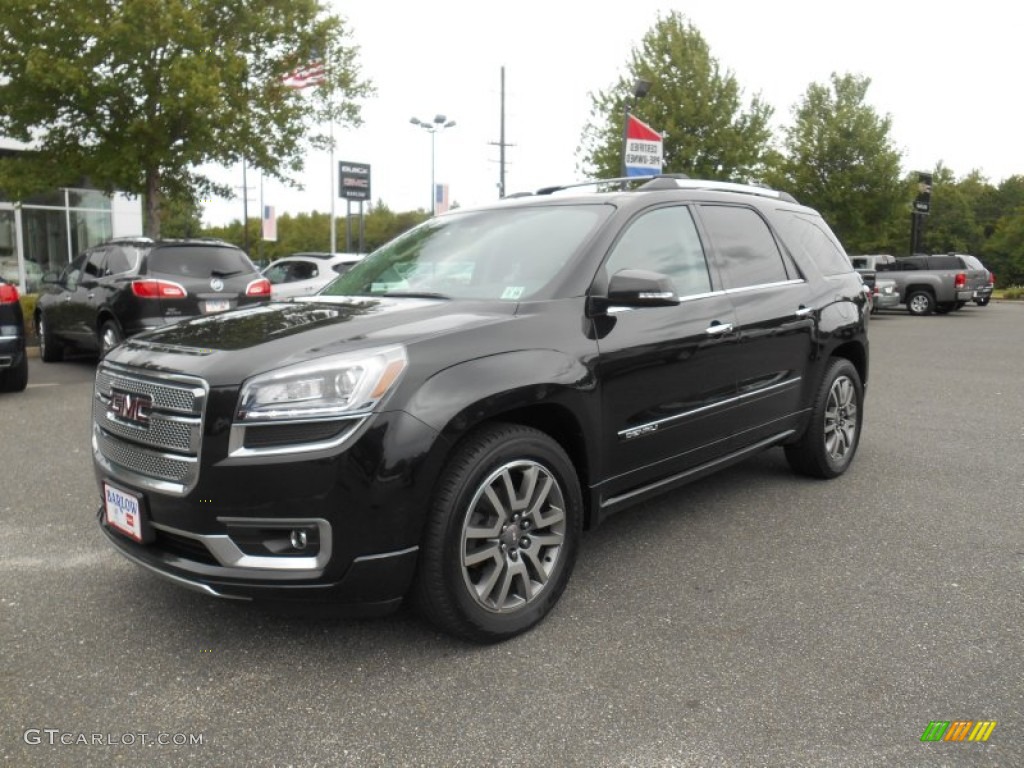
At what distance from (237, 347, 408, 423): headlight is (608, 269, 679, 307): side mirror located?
3.40 feet

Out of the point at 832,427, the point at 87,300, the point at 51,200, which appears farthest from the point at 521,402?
the point at 51,200

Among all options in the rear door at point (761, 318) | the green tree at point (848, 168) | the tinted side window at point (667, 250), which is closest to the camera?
the tinted side window at point (667, 250)

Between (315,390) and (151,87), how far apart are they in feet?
42.5

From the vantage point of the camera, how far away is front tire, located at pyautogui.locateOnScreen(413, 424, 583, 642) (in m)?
2.90

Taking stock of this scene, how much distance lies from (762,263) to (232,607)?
10.5 ft

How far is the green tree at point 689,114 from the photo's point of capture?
92.1 ft

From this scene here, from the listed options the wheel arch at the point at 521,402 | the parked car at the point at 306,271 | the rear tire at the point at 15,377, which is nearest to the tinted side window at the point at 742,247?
the wheel arch at the point at 521,402

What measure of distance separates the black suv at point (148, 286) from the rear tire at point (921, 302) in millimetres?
20529

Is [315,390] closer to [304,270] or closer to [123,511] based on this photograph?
[123,511]

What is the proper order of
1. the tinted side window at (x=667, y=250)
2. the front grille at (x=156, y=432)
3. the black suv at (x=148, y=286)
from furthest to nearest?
the black suv at (x=148, y=286) < the tinted side window at (x=667, y=250) < the front grille at (x=156, y=432)

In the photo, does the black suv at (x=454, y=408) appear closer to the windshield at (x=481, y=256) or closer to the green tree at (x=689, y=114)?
the windshield at (x=481, y=256)

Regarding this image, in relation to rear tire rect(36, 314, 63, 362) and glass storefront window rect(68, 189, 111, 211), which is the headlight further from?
glass storefront window rect(68, 189, 111, 211)

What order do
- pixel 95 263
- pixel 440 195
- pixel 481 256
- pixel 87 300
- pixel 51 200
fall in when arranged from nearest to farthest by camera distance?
pixel 481 256 < pixel 87 300 < pixel 95 263 < pixel 51 200 < pixel 440 195

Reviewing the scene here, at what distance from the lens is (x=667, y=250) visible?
4051 millimetres
